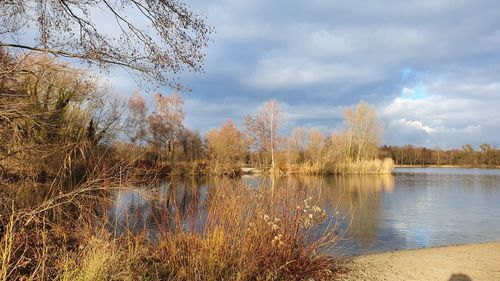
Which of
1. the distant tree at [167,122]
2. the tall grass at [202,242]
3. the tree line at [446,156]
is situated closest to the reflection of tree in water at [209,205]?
the tall grass at [202,242]

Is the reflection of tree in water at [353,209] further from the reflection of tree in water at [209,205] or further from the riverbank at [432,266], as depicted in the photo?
the riverbank at [432,266]

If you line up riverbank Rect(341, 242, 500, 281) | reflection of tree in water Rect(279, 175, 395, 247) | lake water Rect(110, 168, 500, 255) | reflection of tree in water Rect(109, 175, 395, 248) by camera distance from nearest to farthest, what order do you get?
1. reflection of tree in water Rect(109, 175, 395, 248)
2. riverbank Rect(341, 242, 500, 281)
3. reflection of tree in water Rect(279, 175, 395, 247)
4. lake water Rect(110, 168, 500, 255)

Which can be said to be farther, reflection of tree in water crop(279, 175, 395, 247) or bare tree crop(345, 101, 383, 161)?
bare tree crop(345, 101, 383, 161)

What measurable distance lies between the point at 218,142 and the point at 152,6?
39.0m

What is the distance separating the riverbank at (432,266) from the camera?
6644 mm

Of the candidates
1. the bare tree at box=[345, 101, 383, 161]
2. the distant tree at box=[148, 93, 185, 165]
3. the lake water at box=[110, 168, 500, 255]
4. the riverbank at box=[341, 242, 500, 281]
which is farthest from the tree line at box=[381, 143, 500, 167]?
the riverbank at box=[341, 242, 500, 281]

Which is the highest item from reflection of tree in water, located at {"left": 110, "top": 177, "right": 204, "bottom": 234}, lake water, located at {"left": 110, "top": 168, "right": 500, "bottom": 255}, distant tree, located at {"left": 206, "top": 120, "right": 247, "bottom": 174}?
distant tree, located at {"left": 206, "top": 120, "right": 247, "bottom": 174}

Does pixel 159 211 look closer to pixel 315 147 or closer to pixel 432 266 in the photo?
pixel 432 266

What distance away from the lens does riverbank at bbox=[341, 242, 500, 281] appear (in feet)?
21.8

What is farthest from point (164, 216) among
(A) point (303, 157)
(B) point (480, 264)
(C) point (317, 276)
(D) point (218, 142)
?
(A) point (303, 157)

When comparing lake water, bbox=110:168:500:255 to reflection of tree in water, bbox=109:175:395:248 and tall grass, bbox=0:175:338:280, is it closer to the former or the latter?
reflection of tree in water, bbox=109:175:395:248

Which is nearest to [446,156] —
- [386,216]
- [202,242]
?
[386,216]

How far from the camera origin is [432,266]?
745 cm

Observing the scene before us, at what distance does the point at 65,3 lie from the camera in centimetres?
668
